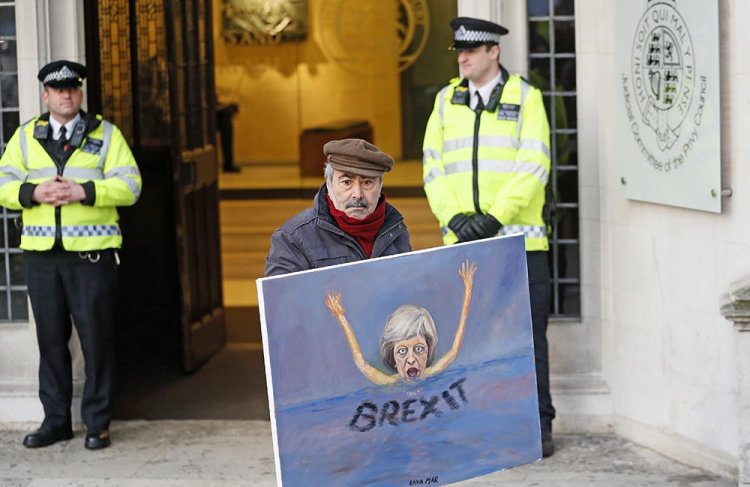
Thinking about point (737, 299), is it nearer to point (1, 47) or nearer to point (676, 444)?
point (676, 444)

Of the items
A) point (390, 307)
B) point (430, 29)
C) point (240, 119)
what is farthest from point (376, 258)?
point (240, 119)

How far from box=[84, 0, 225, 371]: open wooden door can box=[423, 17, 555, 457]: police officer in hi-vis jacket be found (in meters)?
2.45

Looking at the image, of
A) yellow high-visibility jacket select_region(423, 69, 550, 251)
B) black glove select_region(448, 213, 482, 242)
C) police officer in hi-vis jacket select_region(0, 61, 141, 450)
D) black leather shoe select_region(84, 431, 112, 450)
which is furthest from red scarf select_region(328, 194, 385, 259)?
black leather shoe select_region(84, 431, 112, 450)

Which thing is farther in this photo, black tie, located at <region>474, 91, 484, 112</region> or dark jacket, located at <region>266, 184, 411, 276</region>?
black tie, located at <region>474, 91, 484, 112</region>

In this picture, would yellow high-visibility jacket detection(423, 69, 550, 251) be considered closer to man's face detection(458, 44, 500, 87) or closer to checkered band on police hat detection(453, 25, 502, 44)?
man's face detection(458, 44, 500, 87)

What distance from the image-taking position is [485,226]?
22.9ft

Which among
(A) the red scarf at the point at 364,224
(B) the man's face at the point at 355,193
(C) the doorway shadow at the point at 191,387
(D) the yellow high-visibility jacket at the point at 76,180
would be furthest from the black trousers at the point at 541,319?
(B) the man's face at the point at 355,193

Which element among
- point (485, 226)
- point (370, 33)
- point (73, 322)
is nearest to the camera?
point (485, 226)

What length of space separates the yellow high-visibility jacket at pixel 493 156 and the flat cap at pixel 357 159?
2441mm

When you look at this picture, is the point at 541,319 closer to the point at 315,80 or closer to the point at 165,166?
the point at 165,166

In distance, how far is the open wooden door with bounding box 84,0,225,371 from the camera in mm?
9258

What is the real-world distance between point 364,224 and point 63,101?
130 inches

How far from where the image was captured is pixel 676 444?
23.8 ft

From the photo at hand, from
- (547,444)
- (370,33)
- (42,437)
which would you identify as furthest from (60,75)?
(370,33)
